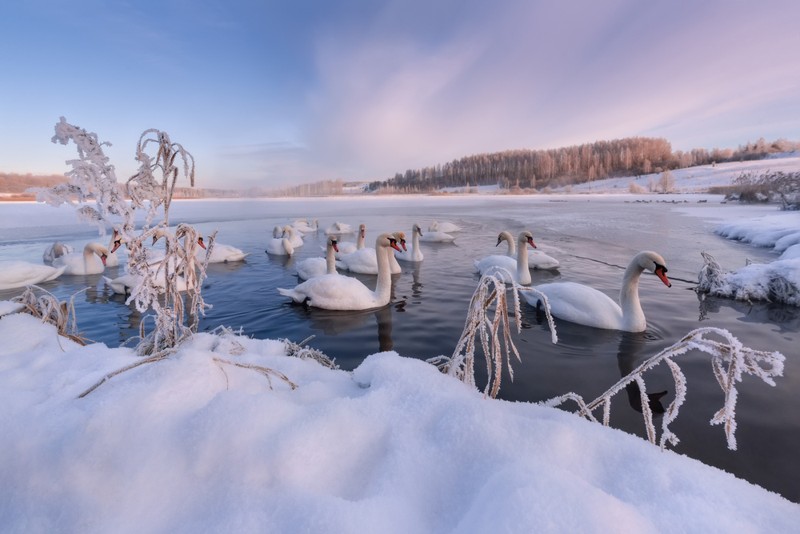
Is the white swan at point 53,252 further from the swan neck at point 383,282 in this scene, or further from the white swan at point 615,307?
the white swan at point 615,307

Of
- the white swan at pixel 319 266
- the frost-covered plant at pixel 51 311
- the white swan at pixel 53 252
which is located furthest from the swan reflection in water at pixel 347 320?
the white swan at pixel 53 252

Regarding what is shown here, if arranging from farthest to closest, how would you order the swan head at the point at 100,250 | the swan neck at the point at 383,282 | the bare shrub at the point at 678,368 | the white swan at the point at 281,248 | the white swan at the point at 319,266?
the white swan at the point at 281,248 → the swan head at the point at 100,250 → the white swan at the point at 319,266 → the swan neck at the point at 383,282 → the bare shrub at the point at 678,368

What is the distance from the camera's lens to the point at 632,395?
3912mm

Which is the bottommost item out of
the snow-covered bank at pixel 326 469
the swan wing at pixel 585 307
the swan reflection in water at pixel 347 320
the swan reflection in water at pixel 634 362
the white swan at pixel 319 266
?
the swan reflection in water at pixel 634 362

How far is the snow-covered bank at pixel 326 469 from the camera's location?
113cm

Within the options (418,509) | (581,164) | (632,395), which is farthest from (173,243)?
(581,164)

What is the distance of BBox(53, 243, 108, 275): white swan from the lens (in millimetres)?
9953

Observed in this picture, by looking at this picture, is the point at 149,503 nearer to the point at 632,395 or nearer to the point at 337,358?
the point at 337,358

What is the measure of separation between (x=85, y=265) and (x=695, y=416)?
13.5 metres

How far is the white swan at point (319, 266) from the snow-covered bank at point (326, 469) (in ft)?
23.5

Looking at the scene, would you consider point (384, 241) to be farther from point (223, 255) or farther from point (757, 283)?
point (757, 283)

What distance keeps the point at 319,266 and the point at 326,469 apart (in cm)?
792

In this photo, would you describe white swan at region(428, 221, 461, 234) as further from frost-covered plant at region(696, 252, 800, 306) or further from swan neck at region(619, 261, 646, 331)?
swan neck at region(619, 261, 646, 331)

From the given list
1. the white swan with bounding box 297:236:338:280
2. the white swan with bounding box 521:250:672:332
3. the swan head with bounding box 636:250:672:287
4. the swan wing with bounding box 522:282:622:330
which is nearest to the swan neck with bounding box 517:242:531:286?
the swan wing with bounding box 522:282:622:330
